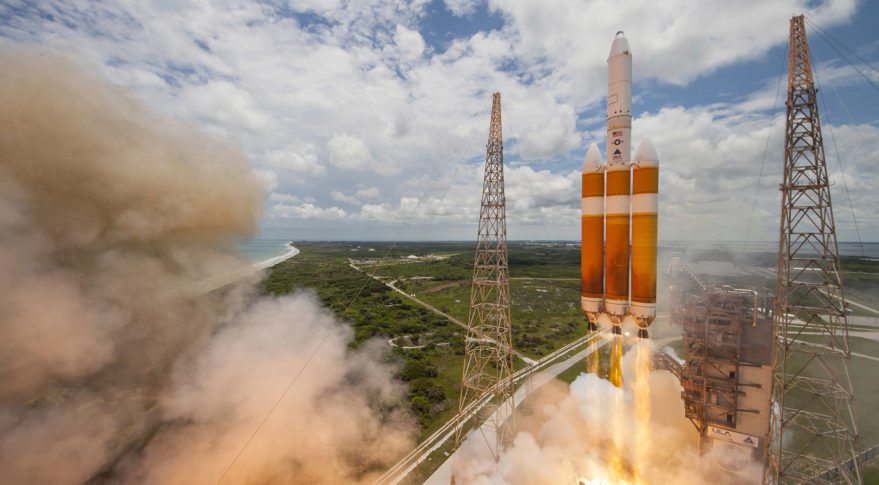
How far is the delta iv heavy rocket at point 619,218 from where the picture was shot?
1268cm

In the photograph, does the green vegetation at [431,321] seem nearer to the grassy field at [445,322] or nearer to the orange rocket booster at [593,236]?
the grassy field at [445,322]

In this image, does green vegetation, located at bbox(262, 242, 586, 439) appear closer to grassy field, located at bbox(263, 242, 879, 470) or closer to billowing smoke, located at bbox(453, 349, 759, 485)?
grassy field, located at bbox(263, 242, 879, 470)

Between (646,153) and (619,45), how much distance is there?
425 centimetres

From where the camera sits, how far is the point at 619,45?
43.0 feet

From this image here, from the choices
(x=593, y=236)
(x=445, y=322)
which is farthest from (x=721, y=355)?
(x=445, y=322)

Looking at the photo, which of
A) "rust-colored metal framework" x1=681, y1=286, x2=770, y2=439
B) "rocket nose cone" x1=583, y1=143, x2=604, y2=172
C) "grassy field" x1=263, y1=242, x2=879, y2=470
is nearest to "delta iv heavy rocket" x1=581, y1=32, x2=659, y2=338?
"rocket nose cone" x1=583, y1=143, x2=604, y2=172

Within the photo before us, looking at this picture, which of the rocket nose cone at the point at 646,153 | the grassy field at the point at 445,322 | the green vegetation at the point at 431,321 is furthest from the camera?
the green vegetation at the point at 431,321

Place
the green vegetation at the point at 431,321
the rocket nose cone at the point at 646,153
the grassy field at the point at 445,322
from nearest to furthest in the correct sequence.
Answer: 1. the rocket nose cone at the point at 646,153
2. the grassy field at the point at 445,322
3. the green vegetation at the point at 431,321

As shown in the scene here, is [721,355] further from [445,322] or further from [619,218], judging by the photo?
[445,322]

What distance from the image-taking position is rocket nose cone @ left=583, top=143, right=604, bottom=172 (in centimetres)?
1382

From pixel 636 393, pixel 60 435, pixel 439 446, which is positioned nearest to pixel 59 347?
pixel 60 435

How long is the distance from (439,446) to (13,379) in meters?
14.9

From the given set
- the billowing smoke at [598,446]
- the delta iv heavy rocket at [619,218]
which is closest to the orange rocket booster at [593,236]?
the delta iv heavy rocket at [619,218]

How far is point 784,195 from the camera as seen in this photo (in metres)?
11.4
